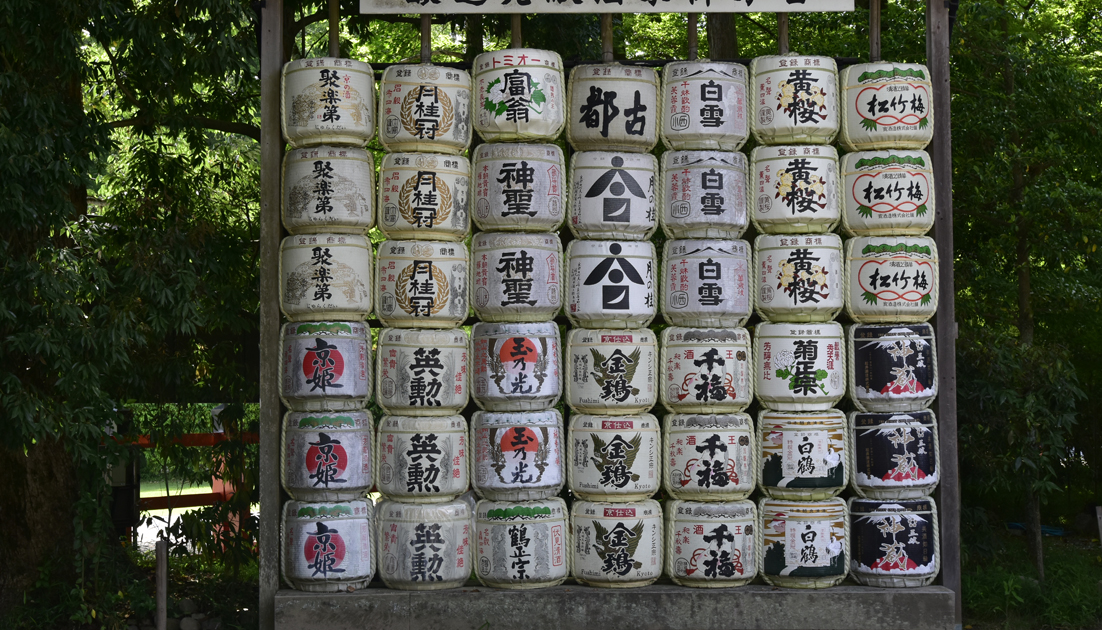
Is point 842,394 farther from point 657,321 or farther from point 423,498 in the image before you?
point 423,498

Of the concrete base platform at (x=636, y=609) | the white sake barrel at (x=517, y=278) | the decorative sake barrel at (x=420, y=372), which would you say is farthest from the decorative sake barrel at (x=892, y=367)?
the decorative sake barrel at (x=420, y=372)

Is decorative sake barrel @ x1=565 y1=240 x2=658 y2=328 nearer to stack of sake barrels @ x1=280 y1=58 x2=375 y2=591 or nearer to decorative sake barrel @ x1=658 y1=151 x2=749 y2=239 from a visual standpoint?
decorative sake barrel @ x1=658 y1=151 x2=749 y2=239

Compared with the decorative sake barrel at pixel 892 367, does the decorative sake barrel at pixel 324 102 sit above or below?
above

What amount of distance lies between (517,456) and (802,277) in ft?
7.08

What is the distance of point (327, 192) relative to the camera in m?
5.58

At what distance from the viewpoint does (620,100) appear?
573 cm

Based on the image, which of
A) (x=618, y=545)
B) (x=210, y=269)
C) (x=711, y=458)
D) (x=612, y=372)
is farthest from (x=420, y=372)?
(x=210, y=269)

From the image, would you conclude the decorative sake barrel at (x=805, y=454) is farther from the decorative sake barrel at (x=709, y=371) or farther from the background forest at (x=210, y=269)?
the background forest at (x=210, y=269)

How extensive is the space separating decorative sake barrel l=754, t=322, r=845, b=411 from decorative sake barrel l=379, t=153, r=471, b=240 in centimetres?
217

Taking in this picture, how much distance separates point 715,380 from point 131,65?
4.85 meters

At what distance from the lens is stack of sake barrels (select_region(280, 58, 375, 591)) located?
552 centimetres

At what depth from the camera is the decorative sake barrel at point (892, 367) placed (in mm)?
5668

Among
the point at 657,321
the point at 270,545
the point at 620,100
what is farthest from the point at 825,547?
the point at 270,545

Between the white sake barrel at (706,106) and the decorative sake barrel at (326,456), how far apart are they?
2.78 metres
